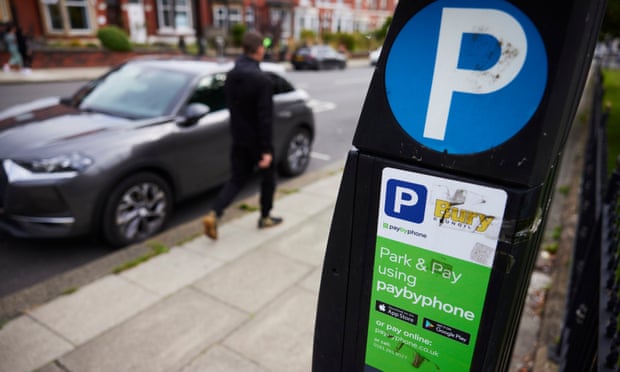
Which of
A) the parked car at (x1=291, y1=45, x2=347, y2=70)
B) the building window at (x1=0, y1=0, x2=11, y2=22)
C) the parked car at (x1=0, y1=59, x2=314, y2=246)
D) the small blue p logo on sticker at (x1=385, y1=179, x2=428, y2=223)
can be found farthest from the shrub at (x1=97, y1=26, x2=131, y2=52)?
the small blue p logo on sticker at (x1=385, y1=179, x2=428, y2=223)

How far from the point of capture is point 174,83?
4.70 meters

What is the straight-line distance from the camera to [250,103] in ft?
12.7

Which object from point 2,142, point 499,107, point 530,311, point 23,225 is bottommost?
point 530,311

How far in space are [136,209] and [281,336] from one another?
2126mm

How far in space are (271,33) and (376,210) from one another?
102ft

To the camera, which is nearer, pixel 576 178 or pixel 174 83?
pixel 174 83

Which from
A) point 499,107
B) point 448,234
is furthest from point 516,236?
point 499,107

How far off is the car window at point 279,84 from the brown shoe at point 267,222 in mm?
1945

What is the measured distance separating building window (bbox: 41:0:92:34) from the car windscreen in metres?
22.1

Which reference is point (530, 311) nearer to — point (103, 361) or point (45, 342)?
point (103, 361)

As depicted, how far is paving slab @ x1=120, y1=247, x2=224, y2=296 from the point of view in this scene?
11.4 feet

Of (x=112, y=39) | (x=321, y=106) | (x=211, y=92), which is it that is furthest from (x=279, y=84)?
(x=112, y=39)

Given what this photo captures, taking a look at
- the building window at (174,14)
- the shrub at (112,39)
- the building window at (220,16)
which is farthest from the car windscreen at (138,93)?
the building window at (220,16)

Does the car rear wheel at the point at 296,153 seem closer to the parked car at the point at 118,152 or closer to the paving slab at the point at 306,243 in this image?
the parked car at the point at 118,152
